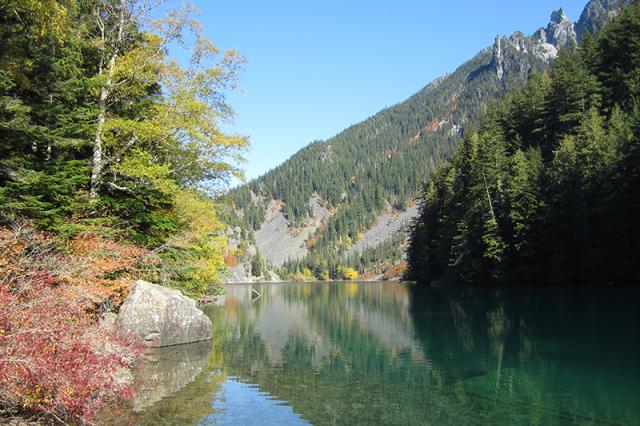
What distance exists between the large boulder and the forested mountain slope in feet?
144

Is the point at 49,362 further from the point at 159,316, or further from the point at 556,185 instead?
the point at 556,185

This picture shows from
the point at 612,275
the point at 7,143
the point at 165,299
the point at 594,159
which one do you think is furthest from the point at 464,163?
the point at 7,143

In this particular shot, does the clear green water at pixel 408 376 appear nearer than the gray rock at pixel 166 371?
Yes

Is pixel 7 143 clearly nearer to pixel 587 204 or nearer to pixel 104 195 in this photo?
pixel 104 195

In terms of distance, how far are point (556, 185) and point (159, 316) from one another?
1957 inches

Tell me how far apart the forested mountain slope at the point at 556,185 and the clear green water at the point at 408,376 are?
85.1 feet

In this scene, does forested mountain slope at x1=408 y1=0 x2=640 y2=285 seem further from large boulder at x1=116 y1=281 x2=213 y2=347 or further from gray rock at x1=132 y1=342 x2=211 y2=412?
gray rock at x1=132 y1=342 x2=211 y2=412

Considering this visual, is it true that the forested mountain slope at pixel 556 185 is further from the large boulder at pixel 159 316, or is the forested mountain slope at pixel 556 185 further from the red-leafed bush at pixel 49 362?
the red-leafed bush at pixel 49 362

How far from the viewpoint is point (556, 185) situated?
55.1 metres

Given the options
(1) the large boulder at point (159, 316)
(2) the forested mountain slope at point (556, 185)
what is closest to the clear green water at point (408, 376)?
(1) the large boulder at point (159, 316)

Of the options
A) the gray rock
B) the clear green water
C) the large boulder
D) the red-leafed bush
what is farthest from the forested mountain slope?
the red-leafed bush

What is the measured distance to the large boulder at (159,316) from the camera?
61.2 feet

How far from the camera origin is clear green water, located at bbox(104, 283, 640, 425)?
1102cm

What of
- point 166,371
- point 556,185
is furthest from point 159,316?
point 556,185
